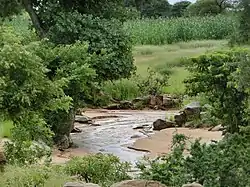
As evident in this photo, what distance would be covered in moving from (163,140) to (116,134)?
152cm

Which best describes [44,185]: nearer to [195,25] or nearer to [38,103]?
[38,103]

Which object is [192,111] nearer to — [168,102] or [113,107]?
[168,102]

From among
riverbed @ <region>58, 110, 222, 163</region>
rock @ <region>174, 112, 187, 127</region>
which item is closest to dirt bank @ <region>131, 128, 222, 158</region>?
riverbed @ <region>58, 110, 222, 163</region>

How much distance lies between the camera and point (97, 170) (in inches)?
265

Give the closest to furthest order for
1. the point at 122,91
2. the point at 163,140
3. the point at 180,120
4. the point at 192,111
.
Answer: the point at 163,140 → the point at 180,120 → the point at 192,111 → the point at 122,91

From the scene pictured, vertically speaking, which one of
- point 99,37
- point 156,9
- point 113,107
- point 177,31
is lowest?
point 113,107

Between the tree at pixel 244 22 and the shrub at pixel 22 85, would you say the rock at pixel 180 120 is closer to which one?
the shrub at pixel 22 85

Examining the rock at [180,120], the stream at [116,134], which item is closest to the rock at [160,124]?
the rock at [180,120]

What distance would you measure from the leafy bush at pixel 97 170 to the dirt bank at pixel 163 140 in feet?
10.7

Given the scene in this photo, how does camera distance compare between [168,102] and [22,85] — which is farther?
[168,102]

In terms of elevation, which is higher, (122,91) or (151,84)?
(151,84)

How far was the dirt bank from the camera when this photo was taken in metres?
10.7

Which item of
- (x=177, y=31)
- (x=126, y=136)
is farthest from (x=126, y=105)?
(x=177, y=31)

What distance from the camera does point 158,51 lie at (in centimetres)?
2245
